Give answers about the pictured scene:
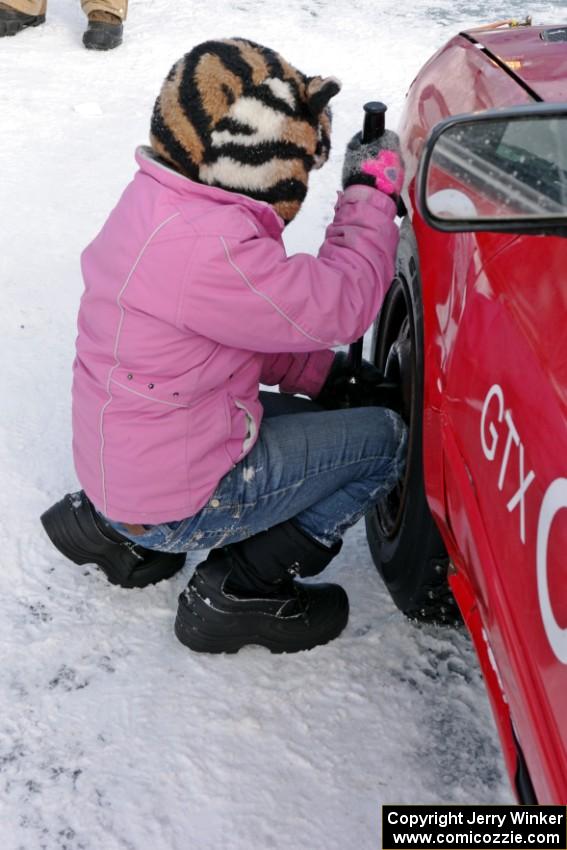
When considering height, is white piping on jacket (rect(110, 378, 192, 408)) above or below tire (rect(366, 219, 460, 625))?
above

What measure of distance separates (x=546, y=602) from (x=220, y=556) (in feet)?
3.75

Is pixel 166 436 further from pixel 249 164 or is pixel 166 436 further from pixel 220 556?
pixel 249 164

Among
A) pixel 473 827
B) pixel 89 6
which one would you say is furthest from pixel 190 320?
pixel 89 6

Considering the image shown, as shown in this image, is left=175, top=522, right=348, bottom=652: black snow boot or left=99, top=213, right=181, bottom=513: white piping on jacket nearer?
left=99, top=213, right=181, bottom=513: white piping on jacket

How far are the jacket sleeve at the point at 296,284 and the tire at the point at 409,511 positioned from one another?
0.55ft

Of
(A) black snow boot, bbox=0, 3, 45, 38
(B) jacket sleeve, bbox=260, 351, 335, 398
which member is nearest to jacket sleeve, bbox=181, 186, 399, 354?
(B) jacket sleeve, bbox=260, 351, 335, 398

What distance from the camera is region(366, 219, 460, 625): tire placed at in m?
1.98

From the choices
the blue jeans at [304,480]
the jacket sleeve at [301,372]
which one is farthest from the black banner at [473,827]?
the jacket sleeve at [301,372]

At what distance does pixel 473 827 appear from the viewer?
5.51 ft

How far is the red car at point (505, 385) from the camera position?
46.4 inches

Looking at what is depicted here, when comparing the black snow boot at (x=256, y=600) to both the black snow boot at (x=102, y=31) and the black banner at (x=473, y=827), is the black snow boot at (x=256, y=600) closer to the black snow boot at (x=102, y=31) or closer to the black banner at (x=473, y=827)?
the black banner at (x=473, y=827)

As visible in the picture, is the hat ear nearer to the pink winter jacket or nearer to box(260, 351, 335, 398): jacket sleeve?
the pink winter jacket

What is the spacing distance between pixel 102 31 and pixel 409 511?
4.70 metres

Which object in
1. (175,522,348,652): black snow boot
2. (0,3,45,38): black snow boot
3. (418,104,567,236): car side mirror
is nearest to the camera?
(418,104,567,236): car side mirror
